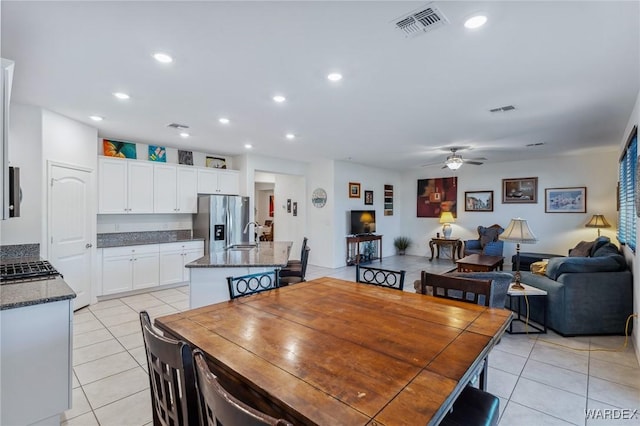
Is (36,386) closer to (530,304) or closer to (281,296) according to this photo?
(281,296)

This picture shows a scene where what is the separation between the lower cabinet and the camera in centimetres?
465

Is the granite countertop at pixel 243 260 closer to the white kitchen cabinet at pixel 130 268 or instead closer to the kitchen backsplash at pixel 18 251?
the kitchen backsplash at pixel 18 251

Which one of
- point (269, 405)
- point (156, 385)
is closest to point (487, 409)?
point (269, 405)

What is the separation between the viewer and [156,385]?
1.25 m

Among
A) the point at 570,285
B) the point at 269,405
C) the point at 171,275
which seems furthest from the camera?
the point at 171,275

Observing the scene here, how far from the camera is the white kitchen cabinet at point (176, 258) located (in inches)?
205

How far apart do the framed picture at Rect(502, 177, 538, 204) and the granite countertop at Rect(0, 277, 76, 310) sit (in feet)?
27.5

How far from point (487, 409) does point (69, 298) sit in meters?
2.37

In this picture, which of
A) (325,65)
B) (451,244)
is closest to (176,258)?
(325,65)

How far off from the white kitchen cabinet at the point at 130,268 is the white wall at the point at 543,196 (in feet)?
23.0

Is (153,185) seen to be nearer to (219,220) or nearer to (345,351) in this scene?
(219,220)

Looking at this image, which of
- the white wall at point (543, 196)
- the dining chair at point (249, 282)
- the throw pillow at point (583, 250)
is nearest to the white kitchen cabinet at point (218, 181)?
the dining chair at point (249, 282)

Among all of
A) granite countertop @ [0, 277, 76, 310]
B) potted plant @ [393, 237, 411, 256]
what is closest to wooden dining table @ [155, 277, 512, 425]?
granite countertop @ [0, 277, 76, 310]

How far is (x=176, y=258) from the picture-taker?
211 inches
